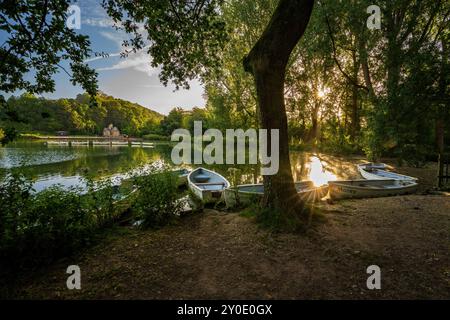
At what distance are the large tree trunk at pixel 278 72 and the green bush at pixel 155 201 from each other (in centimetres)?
259

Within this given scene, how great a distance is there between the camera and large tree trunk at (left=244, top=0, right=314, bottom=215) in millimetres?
5324

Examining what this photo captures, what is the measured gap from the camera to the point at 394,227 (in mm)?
5883

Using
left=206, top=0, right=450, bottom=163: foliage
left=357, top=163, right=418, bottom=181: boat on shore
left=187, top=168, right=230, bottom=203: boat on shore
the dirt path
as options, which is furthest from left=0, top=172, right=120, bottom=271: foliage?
left=357, top=163, right=418, bottom=181: boat on shore

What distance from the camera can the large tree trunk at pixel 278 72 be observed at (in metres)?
5.32

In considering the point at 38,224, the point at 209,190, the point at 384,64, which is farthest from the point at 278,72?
the point at 209,190

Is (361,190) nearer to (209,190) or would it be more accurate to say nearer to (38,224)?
(209,190)

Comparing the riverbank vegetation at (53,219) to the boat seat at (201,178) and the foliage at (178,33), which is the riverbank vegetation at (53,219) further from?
the boat seat at (201,178)

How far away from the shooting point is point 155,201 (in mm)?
6277

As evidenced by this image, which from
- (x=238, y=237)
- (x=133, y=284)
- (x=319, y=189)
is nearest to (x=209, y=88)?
(x=319, y=189)

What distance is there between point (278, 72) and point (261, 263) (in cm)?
417

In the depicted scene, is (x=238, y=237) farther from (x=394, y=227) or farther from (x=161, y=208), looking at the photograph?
(x=394, y=227)

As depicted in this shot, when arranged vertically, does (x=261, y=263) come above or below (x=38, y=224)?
below

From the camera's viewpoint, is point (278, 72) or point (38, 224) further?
point (278, 72)

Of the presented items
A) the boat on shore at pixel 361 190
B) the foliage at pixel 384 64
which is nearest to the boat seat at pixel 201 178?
the foliage at pixel 384 64
